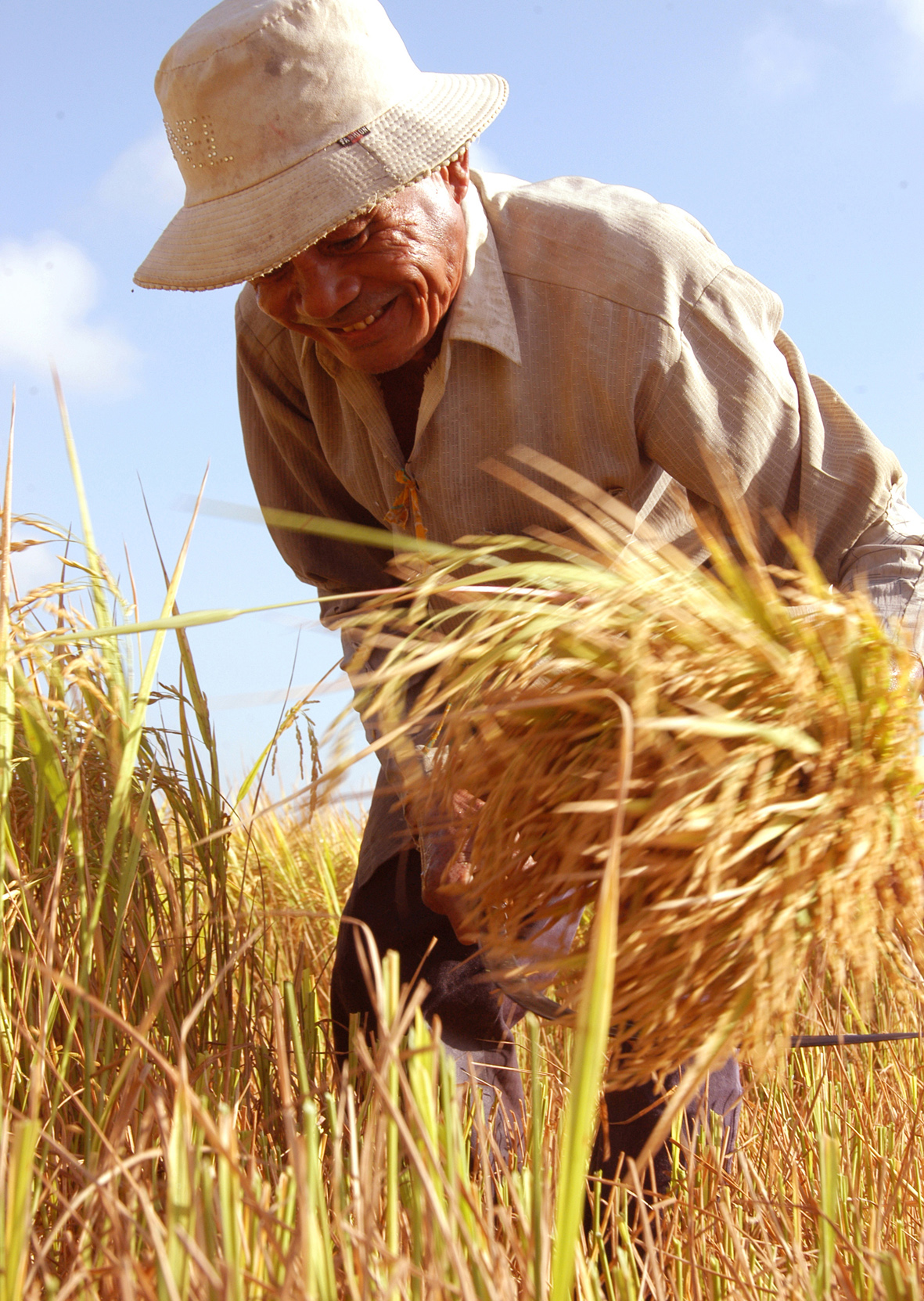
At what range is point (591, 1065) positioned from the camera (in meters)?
0.64

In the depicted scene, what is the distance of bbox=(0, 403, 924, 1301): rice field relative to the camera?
0.82 m

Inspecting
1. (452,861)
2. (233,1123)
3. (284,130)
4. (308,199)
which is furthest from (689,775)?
(284,130)

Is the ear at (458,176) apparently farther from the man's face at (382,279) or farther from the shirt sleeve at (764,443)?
the shirt sleeve at (764,443)

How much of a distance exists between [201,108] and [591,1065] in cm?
162

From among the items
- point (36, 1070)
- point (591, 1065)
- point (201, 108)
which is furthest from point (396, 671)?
point (201, 108)

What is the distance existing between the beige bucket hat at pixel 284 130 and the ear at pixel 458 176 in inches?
6.5

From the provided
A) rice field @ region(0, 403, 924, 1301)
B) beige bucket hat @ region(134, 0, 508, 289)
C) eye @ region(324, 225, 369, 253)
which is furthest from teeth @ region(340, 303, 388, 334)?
rice field @ region(0, 403, 924, 1301)

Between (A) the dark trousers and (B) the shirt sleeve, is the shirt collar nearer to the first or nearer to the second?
(B) the shirt sleeve

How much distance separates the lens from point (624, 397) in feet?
5.83

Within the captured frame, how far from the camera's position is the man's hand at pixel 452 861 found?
1.01 m

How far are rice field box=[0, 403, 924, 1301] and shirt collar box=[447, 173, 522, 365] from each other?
2.43ft

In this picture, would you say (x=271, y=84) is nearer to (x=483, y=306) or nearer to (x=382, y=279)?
(x=382, y=279)

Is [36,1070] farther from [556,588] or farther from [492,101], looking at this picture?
[492,101]

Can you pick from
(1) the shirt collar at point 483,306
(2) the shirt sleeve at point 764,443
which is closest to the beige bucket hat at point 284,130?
(1) the shirt collar at point 483,306
